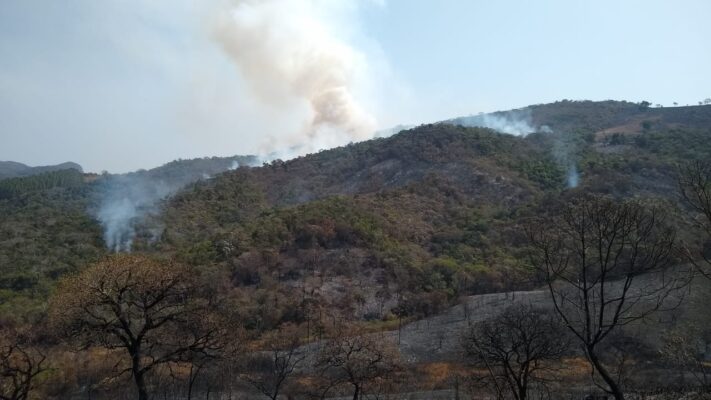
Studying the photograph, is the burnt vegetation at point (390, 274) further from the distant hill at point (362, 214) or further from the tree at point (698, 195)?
the distant hill at point (362, 214)

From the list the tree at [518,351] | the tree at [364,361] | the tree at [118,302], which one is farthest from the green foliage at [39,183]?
the tree at [518,351]

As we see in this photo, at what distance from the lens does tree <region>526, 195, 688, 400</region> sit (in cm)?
1669

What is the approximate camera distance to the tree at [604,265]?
54.8 feet

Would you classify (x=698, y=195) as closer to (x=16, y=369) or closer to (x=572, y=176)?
(x=16, y=369)

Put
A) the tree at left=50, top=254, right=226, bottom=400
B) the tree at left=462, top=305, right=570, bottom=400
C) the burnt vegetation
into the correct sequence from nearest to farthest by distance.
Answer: the tree at left=462, top=305, right=570, bottom=400 < the tree at left=50, top=254, right=226, bottom=400 < the burnt vegetation

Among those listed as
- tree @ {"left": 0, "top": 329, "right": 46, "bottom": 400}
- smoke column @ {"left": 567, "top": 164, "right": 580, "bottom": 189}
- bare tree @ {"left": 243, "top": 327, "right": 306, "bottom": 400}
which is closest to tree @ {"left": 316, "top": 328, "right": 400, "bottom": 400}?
bare tree @ {"left": 243, "top": 327, "right": 306, "bottom": 400}

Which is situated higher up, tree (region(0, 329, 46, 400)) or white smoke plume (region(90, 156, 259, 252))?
white smoke plume (region(90, 156, 259, 252))

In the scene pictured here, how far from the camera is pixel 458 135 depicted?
14188 centimetres

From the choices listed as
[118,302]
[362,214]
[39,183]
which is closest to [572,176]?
[362,214]

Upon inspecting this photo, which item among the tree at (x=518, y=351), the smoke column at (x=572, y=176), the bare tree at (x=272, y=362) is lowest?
the bare tree at (x=272, y=362)

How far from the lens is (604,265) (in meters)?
17.0

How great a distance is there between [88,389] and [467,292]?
48728mm

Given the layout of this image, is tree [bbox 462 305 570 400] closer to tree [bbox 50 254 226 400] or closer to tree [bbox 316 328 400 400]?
tree [bbox 316 328 400 400]

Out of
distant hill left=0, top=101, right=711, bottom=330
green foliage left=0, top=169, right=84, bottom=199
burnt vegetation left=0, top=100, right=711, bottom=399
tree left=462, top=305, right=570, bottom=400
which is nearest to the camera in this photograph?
tree left=462, top=305, right=570, bottom=400
